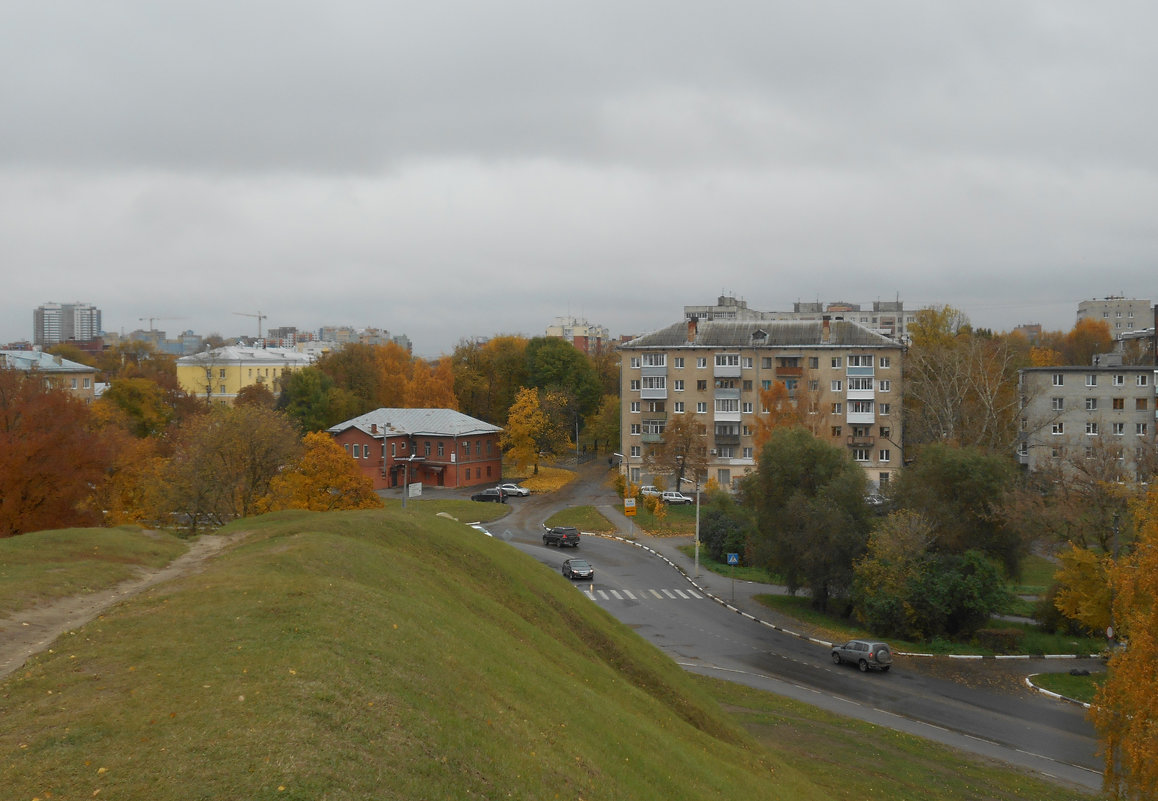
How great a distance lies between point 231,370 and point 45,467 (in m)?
114

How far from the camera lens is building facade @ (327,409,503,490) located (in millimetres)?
81875

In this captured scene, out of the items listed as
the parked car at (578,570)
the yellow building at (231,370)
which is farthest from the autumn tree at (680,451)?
the yellow building at (231,370)

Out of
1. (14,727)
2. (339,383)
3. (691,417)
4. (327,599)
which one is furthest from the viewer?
(339,383)

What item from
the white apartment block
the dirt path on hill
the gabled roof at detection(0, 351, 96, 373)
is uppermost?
the white apartment block

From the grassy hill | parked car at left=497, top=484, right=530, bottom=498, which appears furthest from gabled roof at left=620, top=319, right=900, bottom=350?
the grassy hill

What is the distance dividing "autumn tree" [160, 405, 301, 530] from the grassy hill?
1826 centimetres

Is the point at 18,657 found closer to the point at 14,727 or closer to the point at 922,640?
the point at 14,727

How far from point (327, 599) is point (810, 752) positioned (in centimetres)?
1578

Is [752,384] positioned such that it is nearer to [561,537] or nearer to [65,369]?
[561,537]

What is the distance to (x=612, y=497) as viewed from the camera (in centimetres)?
7969

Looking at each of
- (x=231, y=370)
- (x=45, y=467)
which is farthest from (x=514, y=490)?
(x=231, y=370)

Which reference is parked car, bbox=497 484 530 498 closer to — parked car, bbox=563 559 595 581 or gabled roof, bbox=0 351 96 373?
parked car, bbox=563 559 595 581

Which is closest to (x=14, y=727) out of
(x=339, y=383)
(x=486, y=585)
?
(x=486, y=585)

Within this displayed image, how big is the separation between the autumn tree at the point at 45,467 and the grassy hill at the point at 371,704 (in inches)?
496
